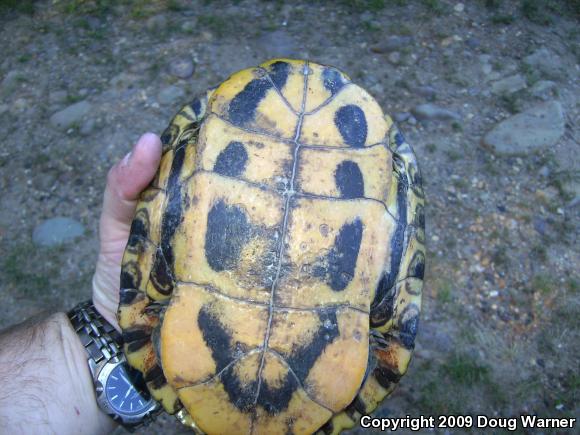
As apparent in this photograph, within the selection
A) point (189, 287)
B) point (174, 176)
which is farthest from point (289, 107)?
point (189, 287)

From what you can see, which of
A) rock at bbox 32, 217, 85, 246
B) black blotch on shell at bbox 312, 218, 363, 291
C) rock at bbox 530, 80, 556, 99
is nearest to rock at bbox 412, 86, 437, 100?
rock at bbox 530, 80, 556, 99

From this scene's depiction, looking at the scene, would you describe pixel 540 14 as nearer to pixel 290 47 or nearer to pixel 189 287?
pixel 290 47

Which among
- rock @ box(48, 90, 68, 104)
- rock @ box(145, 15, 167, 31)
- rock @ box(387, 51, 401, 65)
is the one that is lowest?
rock @ box(48, 90, 68, 104)

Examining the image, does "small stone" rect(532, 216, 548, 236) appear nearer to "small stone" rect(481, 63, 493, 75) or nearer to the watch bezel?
"small stone" rect(481, 63, 493, 75)

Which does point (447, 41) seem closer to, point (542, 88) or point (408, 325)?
point (542, 88)

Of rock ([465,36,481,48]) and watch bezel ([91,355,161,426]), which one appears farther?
rock ([465,36,481,48])

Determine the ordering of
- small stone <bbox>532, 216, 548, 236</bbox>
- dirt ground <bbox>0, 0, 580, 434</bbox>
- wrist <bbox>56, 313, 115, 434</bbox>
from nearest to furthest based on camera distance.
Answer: wrist <bbox>56, 313, 115, 434</bbox>, dirt ground <bbox>0, 0, 580, 434</bbox>, small stone <bbox>532, 216, 548, 236</bbox>

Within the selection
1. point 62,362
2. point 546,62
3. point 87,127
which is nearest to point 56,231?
point 87,127
